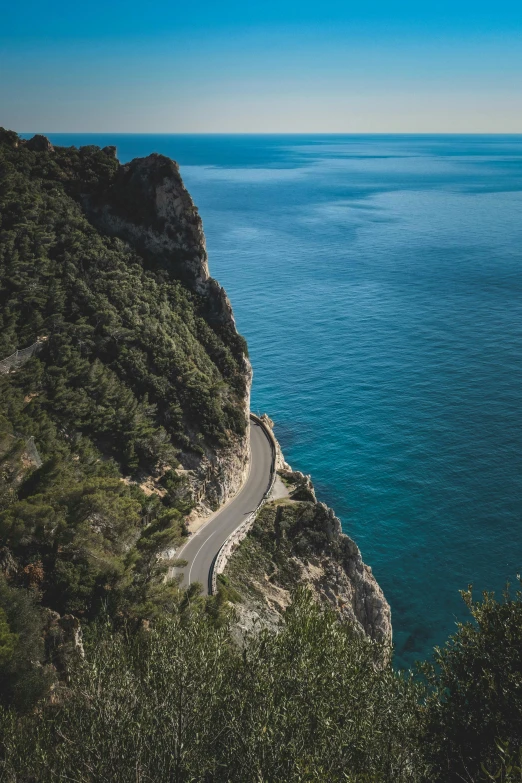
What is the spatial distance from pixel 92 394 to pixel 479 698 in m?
35.6

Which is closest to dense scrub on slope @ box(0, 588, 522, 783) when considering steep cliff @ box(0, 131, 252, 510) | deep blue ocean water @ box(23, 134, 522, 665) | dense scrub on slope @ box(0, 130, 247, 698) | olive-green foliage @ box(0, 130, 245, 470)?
dense scrub on slope @ box(0, 130, 247, 698)

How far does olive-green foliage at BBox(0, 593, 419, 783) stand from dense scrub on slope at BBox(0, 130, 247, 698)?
5.83m

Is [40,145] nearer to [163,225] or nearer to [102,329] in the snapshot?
[163,225]

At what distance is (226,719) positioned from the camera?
17.3 metres

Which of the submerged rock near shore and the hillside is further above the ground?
the hillside

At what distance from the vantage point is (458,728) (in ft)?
63.4

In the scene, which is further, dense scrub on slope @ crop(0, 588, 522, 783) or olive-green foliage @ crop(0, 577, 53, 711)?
olive-green foliage @ crop(0, 577, 53, 711)

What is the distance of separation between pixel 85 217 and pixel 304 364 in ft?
130

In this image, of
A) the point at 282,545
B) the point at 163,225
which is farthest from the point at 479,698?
the point at 163,225

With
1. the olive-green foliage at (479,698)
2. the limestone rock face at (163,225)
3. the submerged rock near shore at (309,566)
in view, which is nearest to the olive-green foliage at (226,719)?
the olive-green foliage at (479,698)

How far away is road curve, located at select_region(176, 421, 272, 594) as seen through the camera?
4155 cm

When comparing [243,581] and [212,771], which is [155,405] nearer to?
[243,581]

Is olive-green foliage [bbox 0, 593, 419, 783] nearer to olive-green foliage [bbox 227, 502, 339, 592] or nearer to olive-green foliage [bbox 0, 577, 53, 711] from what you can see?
olive-green foliage [bbox 0, 577, 53, 711]

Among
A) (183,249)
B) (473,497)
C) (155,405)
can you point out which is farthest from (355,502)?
(183,249)
